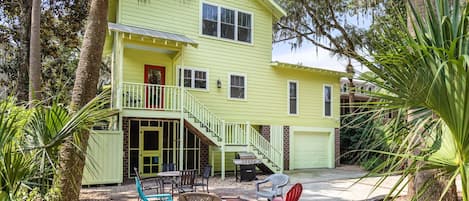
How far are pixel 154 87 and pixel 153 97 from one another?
1.75 feet

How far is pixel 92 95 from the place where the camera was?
634 centimetres

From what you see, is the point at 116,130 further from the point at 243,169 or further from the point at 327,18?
the point at 327,18

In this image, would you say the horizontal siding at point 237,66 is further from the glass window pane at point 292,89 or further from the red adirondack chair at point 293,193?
the red adirondack chair at point 293,193

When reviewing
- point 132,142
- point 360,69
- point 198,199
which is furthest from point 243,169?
point 360,69

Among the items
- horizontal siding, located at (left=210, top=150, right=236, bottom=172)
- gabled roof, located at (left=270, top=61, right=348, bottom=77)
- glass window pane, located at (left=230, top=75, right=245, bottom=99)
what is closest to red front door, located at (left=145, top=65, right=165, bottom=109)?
glass window pane, located at (left=230, top=75, right=245, bottom=99)

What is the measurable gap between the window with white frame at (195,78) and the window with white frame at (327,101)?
7071 millimetres

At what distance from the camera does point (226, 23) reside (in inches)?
648

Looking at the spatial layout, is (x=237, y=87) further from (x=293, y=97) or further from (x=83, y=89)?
(x=83, y=89)

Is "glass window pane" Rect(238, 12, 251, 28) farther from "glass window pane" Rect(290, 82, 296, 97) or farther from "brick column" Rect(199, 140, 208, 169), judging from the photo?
"brick column" Rect(199, 140, 208, 169)

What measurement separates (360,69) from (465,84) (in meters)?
0.83

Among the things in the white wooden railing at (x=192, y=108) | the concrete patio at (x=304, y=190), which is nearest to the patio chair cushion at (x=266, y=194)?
the concrete patio at (x=304, y=190)

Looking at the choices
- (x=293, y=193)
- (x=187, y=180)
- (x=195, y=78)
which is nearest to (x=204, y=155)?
(x=195, y=78)

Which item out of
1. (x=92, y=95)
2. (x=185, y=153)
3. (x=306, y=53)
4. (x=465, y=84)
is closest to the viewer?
(x=465, y=84)

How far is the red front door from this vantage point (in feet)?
43.6
